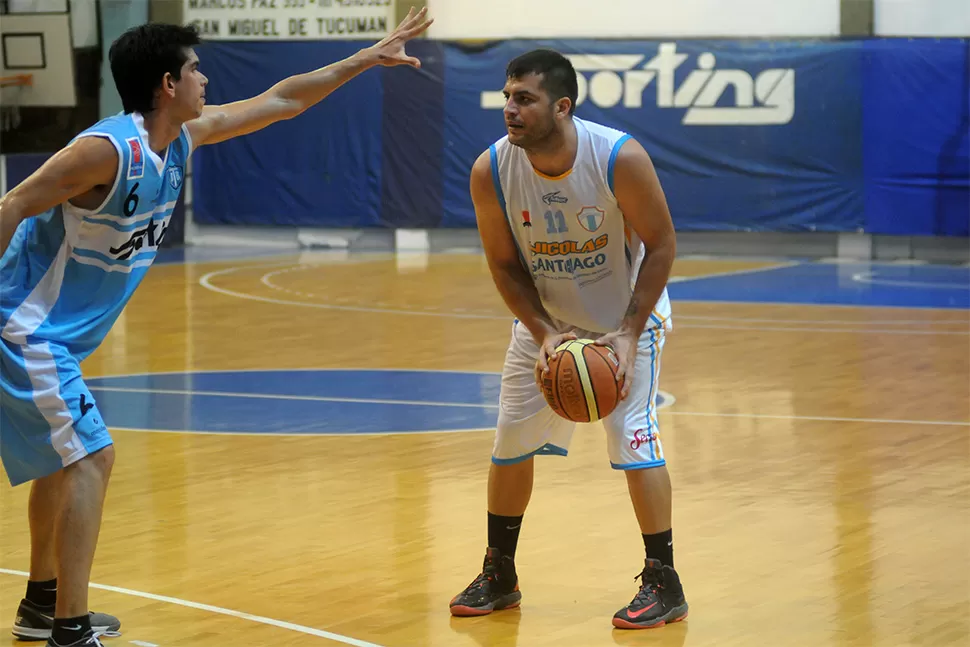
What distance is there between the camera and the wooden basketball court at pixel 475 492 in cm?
479

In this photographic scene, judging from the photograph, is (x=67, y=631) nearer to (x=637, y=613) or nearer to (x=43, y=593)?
(x=43, y=593)

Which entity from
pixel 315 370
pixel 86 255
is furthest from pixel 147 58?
pixel 315 370

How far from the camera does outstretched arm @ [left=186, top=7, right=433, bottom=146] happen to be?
487 cm

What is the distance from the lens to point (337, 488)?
6.77 meters

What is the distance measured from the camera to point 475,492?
22.0ft

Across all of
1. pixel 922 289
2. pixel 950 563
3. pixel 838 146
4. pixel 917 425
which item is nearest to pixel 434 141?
pixel 838 146

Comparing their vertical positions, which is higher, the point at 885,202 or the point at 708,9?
the point at 708,9

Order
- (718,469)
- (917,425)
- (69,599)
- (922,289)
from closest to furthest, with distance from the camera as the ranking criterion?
(69,599), (718,469), (917,425), (922,289)

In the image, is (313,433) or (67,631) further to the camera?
(313,433)

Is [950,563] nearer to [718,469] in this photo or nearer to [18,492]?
[718,469]

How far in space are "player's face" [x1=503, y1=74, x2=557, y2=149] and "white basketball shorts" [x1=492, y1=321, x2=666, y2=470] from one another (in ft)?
2.23

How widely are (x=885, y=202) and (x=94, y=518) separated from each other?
54.5ft

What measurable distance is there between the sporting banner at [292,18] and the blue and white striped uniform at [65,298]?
57.4ft

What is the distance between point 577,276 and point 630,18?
1662cm
